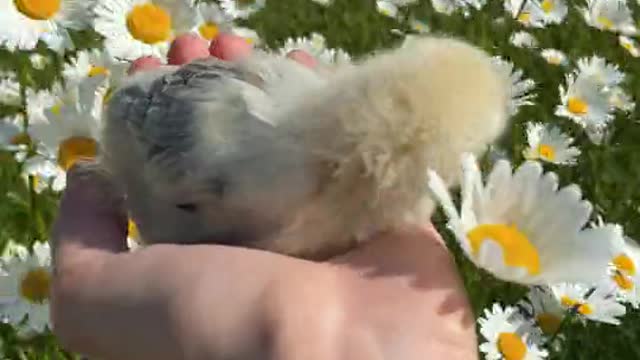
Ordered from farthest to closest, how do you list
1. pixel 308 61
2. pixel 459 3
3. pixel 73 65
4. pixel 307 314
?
pixel 459 3
pixel 73 65
pixel 308 61
pixel 307 314

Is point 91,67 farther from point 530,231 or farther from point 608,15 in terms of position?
point 608,15

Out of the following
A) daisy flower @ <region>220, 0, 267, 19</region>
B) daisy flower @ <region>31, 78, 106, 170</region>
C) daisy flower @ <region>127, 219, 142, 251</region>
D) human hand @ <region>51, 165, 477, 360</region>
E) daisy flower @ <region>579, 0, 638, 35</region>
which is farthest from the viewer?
daisy flower @ <region>579, 0, 638, 35</region>

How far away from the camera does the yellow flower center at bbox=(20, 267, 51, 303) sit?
112 centimetres

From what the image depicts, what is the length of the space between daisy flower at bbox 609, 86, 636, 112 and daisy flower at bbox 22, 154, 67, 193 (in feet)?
3.63

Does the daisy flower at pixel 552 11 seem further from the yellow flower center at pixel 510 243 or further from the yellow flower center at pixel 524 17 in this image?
the yellow flower center at pixel 510 243

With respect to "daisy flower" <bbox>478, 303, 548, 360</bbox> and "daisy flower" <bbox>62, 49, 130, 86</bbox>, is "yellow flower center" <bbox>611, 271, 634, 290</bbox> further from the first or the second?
"daisy flower" <bbox>62, 49, 130, 86</bbox>

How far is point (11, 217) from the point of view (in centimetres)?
137

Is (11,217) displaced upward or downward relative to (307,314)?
downward

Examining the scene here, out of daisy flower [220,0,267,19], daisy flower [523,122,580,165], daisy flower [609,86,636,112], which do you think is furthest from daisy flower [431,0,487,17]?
daisy flower [523,122,580,165]

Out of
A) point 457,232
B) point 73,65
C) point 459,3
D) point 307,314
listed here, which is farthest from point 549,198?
point 459,3

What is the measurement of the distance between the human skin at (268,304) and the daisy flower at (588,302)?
1.91 feet

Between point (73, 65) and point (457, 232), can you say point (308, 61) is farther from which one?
point (73, 65)

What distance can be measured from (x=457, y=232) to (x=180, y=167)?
→ 0.52ft

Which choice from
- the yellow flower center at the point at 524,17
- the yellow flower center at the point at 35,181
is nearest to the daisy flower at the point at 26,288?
the yellow flower center at the point at 35,181
